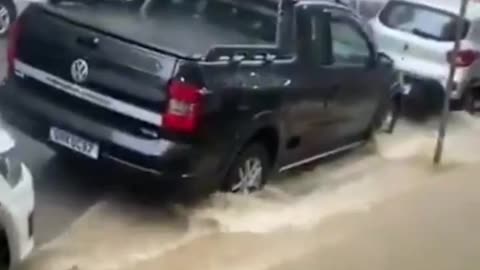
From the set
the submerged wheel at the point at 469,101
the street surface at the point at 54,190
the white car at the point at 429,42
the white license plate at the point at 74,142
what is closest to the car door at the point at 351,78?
the street surface at the point at 54,190

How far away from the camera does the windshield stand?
9164 mm

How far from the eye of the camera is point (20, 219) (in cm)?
636

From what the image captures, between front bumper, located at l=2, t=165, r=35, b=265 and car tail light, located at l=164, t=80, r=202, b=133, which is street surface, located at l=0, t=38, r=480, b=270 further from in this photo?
front bumper, located at l=2, t=165, r=35, b=265

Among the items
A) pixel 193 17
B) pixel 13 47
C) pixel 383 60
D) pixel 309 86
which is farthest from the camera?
pixel 383 60

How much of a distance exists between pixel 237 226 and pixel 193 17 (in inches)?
77.6

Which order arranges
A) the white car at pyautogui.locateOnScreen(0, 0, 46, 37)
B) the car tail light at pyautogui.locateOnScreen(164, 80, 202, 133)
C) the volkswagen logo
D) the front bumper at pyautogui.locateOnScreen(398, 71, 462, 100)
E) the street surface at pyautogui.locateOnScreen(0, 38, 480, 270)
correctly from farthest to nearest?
the front bumper at pyautogui.locateOnScreen(398, 71, 462, 100), the white car at pyautogui.locateOnScreen(0, 0, 46, 37), the volkswagen logo, the car tail light at pyautogui.locateOnScreen(164, 80, 202, 133), the street surface at pyautogui.locateOnScreen(0, 38, 480, 270)

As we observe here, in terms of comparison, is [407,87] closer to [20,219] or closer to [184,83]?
[184,83]

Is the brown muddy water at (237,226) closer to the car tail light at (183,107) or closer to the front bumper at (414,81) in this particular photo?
the car tail light at (183,107)

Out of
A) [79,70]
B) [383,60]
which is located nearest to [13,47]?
[79,70]

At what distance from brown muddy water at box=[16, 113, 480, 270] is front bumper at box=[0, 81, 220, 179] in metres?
0.48

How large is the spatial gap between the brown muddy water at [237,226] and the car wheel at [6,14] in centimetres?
487

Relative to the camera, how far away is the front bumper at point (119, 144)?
8.06 m

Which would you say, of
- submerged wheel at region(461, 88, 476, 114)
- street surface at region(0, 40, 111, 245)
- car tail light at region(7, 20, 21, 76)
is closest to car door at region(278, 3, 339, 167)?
street surface at region(0, 40, 111, 245)

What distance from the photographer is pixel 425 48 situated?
14.3 m
